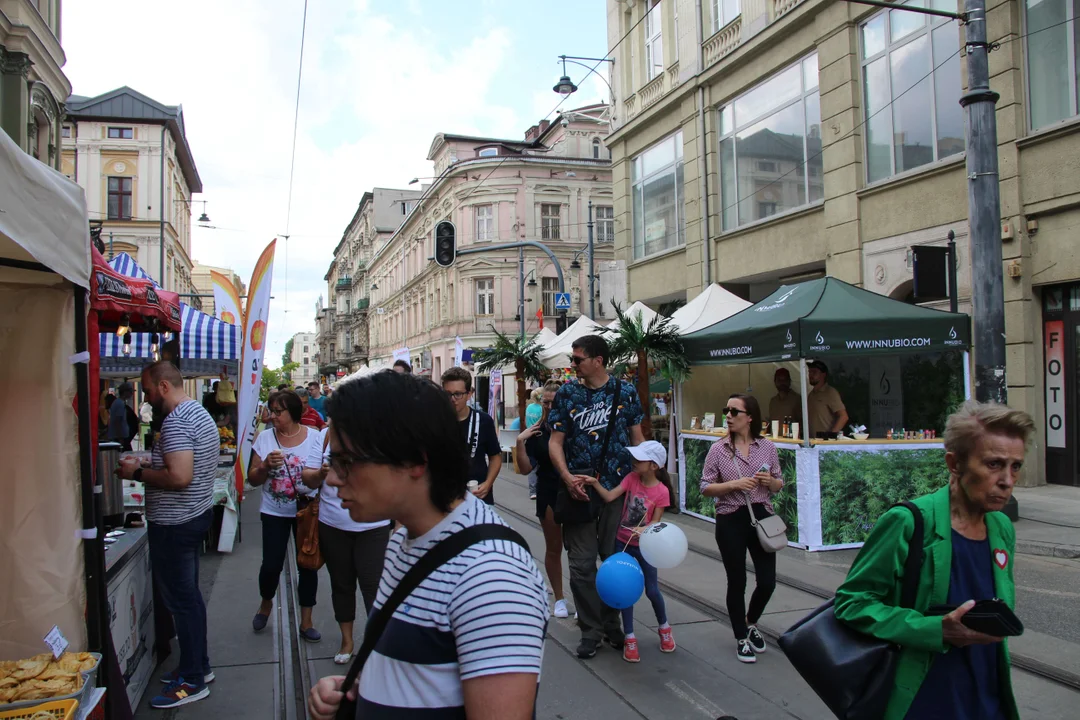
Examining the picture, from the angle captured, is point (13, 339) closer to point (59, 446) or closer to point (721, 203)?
point (59, 446)

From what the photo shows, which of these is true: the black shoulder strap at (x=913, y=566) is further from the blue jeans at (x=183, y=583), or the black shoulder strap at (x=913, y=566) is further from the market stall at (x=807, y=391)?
the market stall at (x=807, y=391)

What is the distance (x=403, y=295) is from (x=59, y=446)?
55424 mm

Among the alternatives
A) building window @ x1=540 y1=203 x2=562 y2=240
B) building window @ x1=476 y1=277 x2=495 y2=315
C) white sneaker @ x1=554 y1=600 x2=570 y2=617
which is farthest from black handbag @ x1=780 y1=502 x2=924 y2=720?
building window @ x1=476 y1=277 x2=495 y2=315

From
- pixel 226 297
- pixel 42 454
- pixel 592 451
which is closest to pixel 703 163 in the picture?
pixel 226 297

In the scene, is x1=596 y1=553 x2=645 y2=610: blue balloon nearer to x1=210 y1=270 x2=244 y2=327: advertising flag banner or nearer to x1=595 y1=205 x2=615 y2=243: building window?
x1=210 y1=270 x2=244 y2=327: advertising flag banner

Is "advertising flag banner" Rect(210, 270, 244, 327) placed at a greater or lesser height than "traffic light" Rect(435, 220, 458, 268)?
lesser

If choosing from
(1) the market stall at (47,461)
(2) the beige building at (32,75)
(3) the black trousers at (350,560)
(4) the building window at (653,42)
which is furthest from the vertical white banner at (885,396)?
(2) the beige building at (32,75)

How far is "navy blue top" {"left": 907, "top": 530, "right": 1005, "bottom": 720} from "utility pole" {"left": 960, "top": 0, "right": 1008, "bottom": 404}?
6922 mm

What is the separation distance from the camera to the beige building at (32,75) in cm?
1497

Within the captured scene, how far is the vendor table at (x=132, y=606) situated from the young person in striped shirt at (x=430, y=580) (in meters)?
2.97

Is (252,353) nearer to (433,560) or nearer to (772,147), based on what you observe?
(433,560)

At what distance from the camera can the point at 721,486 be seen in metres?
5.18

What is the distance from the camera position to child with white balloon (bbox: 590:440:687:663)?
16.5ft

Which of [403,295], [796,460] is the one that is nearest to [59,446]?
[796,460]
